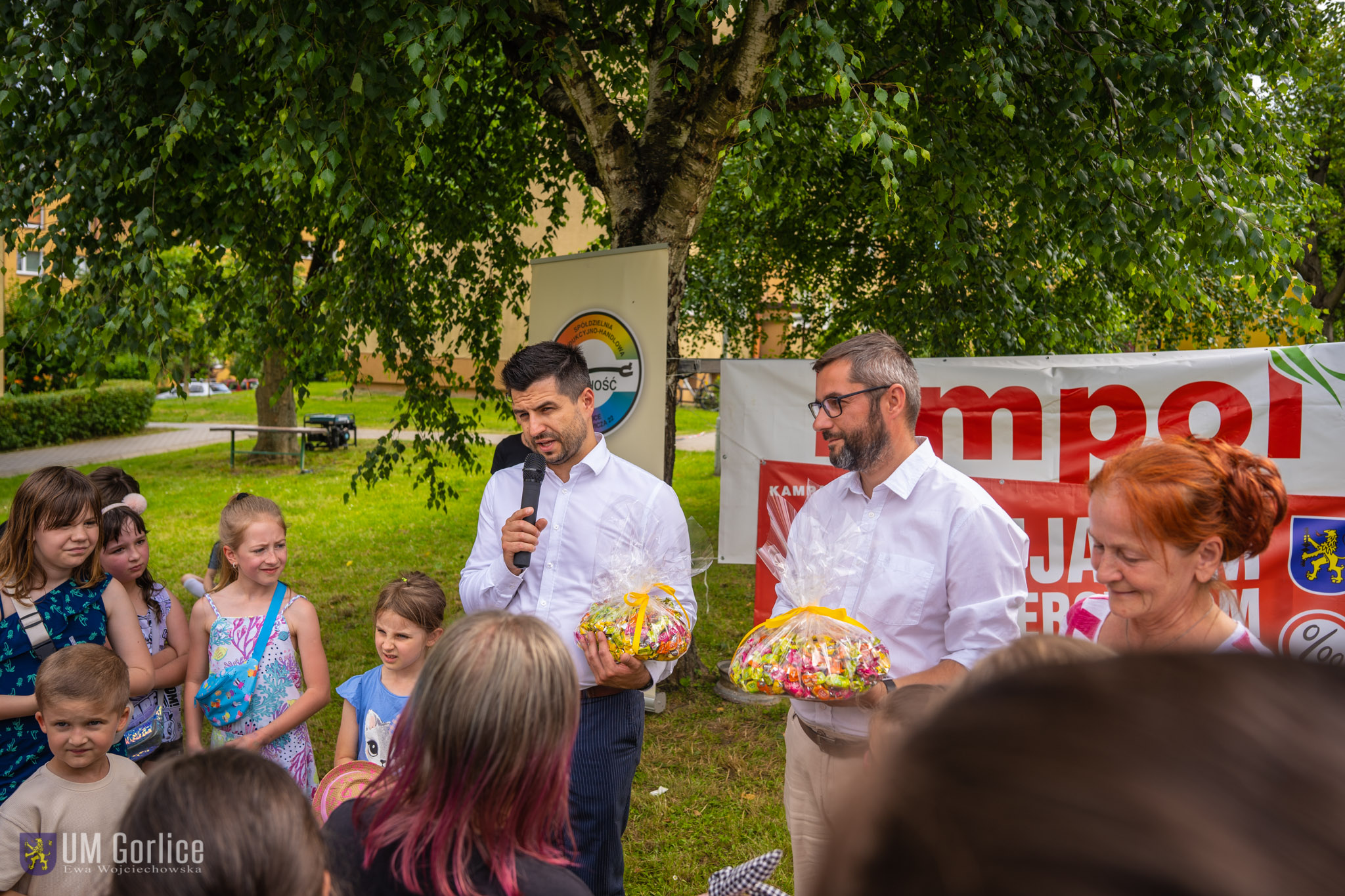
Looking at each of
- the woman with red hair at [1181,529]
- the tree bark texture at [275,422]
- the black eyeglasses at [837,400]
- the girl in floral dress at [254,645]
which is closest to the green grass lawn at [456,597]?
the tree bark texture at [275,422]

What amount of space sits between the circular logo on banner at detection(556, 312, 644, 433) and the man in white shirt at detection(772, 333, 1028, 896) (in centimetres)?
233

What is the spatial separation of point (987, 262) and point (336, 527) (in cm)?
883

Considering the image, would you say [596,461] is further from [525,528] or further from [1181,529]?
[1181,529]

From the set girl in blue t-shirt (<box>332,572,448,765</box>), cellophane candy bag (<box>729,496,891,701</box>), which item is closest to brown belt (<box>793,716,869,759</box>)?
cellophane candy bag (<box>729,496,891,701</box>)

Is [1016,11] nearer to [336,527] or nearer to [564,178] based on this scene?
[564,178]

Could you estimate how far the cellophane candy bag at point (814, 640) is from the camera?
7.69ft

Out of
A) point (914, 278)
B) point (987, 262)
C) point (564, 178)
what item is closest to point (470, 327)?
point (564, 178)

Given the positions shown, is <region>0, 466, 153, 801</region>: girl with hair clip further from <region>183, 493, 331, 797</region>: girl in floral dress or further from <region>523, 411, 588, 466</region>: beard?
<region>523, 411, 588, 466</region>: beard

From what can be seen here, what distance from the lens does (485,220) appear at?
736 centimetres

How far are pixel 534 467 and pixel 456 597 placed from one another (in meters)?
5.88

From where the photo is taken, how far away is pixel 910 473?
2.61 meters

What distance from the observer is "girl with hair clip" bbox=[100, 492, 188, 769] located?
11.6ft

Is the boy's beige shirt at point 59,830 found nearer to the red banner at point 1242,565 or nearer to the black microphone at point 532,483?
the black microphone at point 532,483

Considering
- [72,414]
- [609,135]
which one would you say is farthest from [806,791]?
[72,414]
